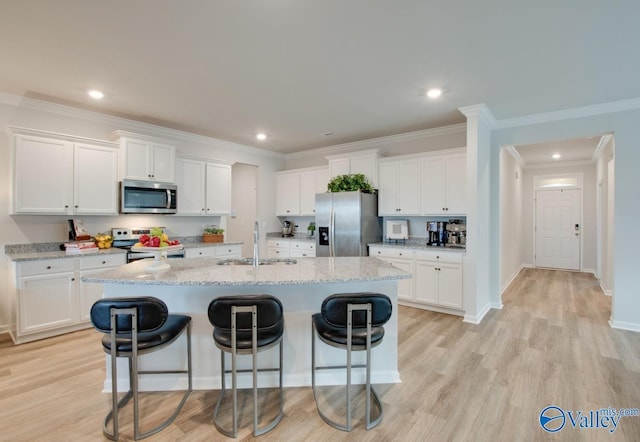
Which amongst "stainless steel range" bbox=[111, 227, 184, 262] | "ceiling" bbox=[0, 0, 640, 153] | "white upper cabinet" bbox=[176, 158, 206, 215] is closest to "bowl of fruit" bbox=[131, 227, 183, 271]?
"ceiling" bbox=[0, 0, 640, 153]

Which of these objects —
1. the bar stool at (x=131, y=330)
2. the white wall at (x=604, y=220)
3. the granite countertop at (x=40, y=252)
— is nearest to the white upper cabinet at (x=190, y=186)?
the granite countertop at (x=40, y=252)

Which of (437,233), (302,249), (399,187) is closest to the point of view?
(437,233)

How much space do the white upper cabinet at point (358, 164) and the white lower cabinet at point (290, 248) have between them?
4.42 feet

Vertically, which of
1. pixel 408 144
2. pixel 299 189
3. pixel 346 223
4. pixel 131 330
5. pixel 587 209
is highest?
pixel 408 144

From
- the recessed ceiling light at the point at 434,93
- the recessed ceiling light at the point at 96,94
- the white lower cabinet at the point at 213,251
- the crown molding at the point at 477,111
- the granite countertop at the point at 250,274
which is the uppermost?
the recessed ceiling light at the point at 434,93

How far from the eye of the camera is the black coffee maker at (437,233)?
471cm

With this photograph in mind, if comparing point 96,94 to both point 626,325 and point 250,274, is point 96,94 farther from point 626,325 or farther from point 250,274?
point 626,325

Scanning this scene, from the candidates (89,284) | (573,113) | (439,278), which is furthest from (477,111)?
(89,284)

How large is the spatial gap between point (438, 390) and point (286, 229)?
465 cm

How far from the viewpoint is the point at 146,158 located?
14.1ft

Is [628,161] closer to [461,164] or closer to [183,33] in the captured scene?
[461,164]

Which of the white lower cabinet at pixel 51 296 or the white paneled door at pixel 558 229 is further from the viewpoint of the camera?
the white paneled door at pixel 558 229

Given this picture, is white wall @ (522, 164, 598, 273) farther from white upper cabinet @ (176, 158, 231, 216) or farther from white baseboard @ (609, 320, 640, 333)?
white upper cabinet @ (176, 158, 231, 216)

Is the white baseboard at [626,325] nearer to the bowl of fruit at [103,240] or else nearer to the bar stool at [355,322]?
the bar stool at [355,322]
